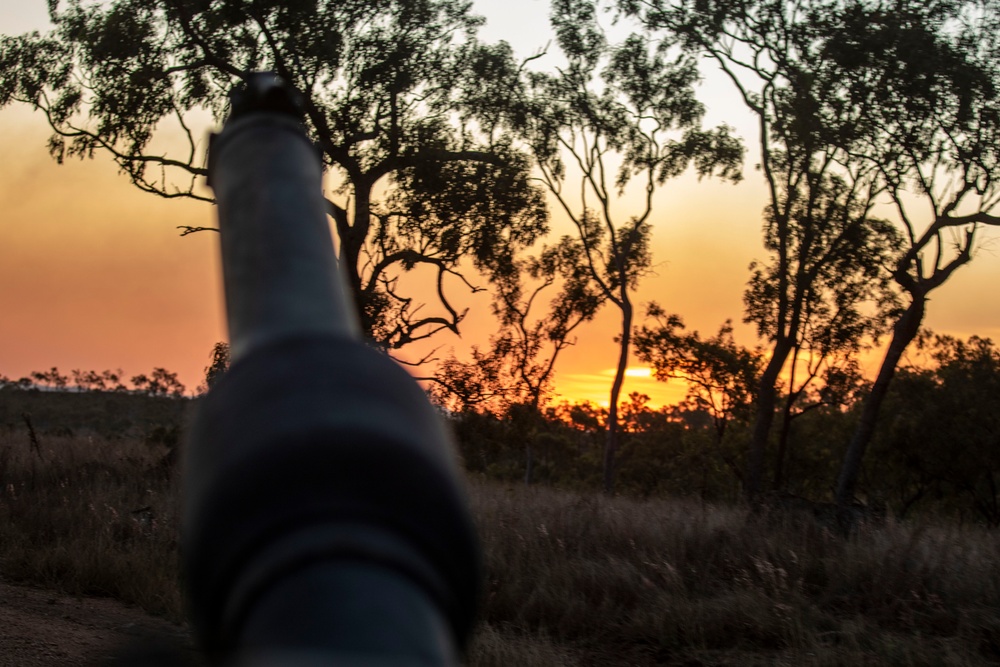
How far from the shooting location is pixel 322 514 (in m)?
0.75

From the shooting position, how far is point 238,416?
0.82 m

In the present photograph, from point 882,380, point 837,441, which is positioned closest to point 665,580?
point 882,380

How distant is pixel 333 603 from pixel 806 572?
9010 mm

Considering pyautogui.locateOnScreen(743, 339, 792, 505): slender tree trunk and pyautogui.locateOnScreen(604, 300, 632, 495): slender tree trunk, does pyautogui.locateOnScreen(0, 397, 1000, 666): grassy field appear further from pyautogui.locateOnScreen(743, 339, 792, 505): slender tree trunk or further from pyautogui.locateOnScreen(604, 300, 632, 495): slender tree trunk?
pyautogui.locateOnScreen(604, 300, 632, 495): slender tree trunk

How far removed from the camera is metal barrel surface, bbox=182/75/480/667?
708 millimetres

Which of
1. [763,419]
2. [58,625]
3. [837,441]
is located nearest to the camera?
[58,625]

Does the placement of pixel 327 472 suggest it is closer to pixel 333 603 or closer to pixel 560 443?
pixel 333 603

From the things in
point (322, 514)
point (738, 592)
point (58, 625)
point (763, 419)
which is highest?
point (763, 419)

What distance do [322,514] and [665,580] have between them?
8.19m

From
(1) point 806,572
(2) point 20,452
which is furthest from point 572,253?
(1) point 806,572

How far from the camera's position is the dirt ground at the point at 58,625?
5648 mm

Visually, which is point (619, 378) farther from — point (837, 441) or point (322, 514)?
point (322, 514)

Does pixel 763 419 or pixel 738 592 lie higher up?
pixel 763 419

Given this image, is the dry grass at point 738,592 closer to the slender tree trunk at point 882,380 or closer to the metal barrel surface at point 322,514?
the metal barrel surface at point 322,514
